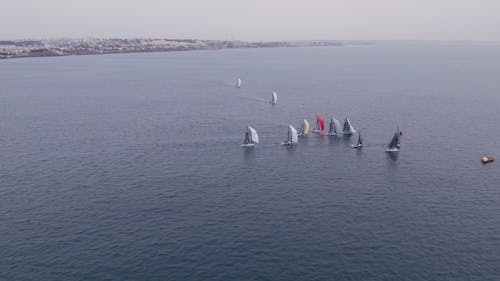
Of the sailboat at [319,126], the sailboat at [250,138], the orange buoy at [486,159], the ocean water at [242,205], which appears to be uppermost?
the sailboat at [319,126]

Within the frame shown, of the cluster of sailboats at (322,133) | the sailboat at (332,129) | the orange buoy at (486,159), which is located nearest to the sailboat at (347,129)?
the cluster of sailboats at (322,133)

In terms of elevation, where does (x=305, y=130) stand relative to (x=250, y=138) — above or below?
above

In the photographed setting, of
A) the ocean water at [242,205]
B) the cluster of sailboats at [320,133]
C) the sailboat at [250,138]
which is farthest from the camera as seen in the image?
the sailboat at [250,138]

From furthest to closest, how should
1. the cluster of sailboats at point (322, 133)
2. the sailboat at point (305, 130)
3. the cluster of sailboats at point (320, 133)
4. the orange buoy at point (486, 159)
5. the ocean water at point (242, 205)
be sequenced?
the sailboat at point (305, 130) → the cluster of sailboats at point (322, 133) → the cluster of sailboats at point (320, 133) → the orange buoy at point (486, 159) → the ocean water at point (242, 205)

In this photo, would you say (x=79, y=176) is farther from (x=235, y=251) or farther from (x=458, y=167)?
(x=458, y=167)

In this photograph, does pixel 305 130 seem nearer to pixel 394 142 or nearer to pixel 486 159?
pixel 394 142

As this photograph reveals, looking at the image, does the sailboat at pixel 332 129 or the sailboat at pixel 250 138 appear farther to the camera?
the sailboat at pixel 332 129

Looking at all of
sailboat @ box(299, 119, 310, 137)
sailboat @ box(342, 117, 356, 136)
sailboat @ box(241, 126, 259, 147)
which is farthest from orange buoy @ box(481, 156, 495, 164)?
sailboat @ box(241, 126, 259, 147)

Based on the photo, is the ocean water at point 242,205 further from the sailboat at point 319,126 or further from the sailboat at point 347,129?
the sailboat at point 347,129

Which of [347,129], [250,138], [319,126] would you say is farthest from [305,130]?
[250,138]

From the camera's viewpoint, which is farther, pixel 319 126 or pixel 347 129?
pixel 319 126

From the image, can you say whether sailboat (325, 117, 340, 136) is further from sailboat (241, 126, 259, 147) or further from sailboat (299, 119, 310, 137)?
sailboat (241, 126, 259, 147)

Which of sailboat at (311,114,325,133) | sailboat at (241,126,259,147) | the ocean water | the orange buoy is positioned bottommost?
the ocean water
